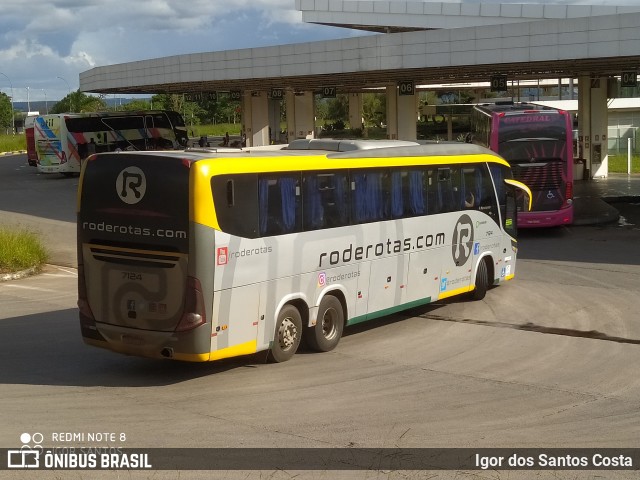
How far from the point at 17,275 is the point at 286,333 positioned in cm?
1013

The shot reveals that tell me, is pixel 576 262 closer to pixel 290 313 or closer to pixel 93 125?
pixel 290 313

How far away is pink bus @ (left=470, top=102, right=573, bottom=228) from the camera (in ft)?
85.9

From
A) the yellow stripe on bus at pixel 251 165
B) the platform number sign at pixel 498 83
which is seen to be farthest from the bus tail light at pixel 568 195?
the yellow stripe on bus at pixel 251 165

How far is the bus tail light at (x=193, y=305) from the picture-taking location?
1109 cm

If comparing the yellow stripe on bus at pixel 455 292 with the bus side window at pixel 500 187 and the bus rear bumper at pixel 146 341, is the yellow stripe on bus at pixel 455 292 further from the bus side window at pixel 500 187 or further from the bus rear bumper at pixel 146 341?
the bus rear bumper at pixel 146 341

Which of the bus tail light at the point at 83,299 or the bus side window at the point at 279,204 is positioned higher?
the bus side window at the point at 279,204

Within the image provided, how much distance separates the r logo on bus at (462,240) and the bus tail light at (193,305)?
21.2 feet

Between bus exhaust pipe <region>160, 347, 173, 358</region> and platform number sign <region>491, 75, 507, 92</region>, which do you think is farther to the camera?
platform number sign <region>491, 75, 507, 92</region>

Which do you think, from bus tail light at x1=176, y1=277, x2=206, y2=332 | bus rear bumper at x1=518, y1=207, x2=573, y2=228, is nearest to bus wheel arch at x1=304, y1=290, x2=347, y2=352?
bus tail light at x1=176, y1=277, x2=206, y2=332

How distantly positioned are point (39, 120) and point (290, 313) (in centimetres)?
4309

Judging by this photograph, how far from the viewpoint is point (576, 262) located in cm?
2178

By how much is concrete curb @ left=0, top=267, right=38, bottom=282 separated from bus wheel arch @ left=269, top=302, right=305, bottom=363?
9866 millimetres

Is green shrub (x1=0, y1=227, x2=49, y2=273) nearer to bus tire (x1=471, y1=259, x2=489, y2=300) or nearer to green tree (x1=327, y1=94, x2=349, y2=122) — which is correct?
bus tire (x1=471, y1=259, x2=489, y2=300)

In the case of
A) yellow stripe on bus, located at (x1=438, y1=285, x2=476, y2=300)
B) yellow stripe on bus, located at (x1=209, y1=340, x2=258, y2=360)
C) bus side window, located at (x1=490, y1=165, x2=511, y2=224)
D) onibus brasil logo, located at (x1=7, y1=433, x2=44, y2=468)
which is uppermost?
bus side window, located at (x1=490, y1=165, x2=511, y2=224)
